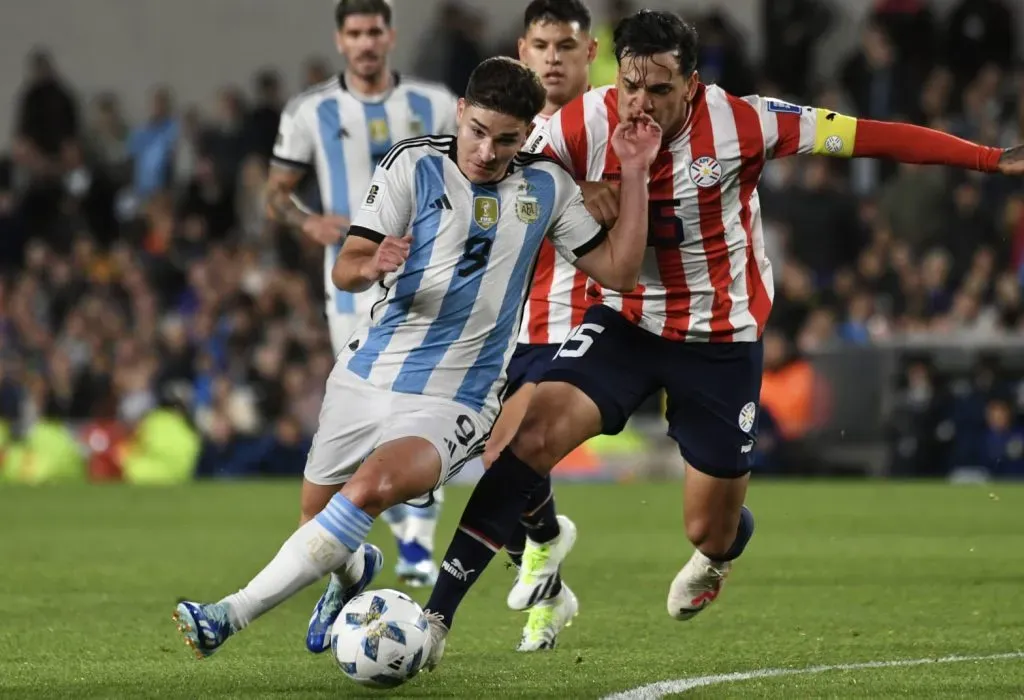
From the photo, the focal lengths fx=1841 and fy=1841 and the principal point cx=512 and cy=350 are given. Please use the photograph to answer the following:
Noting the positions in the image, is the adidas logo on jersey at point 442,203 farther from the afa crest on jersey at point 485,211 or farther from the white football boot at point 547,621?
the white football boot at point 547,621

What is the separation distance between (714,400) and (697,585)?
0.81m

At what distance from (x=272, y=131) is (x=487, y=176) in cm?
1410

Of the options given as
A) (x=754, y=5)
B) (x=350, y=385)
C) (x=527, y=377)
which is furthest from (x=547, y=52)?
(x=754, y=5)

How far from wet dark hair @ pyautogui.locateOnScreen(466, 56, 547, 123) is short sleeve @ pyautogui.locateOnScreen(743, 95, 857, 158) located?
3.79ft

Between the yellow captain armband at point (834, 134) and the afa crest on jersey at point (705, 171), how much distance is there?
0.35m

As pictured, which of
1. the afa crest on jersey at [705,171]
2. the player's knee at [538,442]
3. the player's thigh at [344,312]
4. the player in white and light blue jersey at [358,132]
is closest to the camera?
the player's knee at [538,442]

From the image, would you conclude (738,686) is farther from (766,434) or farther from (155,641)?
(766,434)

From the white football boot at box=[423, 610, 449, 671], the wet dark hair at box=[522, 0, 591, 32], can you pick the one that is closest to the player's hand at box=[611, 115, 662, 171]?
the wet dark hair at box=[522, 0, 591, 32]

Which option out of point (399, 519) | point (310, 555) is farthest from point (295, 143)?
point (310, 555)

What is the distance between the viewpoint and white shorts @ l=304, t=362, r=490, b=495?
567cm

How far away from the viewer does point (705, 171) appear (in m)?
6.55

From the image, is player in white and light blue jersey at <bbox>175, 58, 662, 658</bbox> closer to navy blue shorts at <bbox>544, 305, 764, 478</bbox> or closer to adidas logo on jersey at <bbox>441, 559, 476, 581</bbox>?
adidas logo on jersey at <bbox>441, 559, 476, 581</bbox>

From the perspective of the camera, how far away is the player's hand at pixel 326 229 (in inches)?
298

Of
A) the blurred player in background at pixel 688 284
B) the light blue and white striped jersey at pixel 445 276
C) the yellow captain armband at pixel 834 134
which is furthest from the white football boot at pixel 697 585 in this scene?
the yellow captain armband at pixel 834 134
